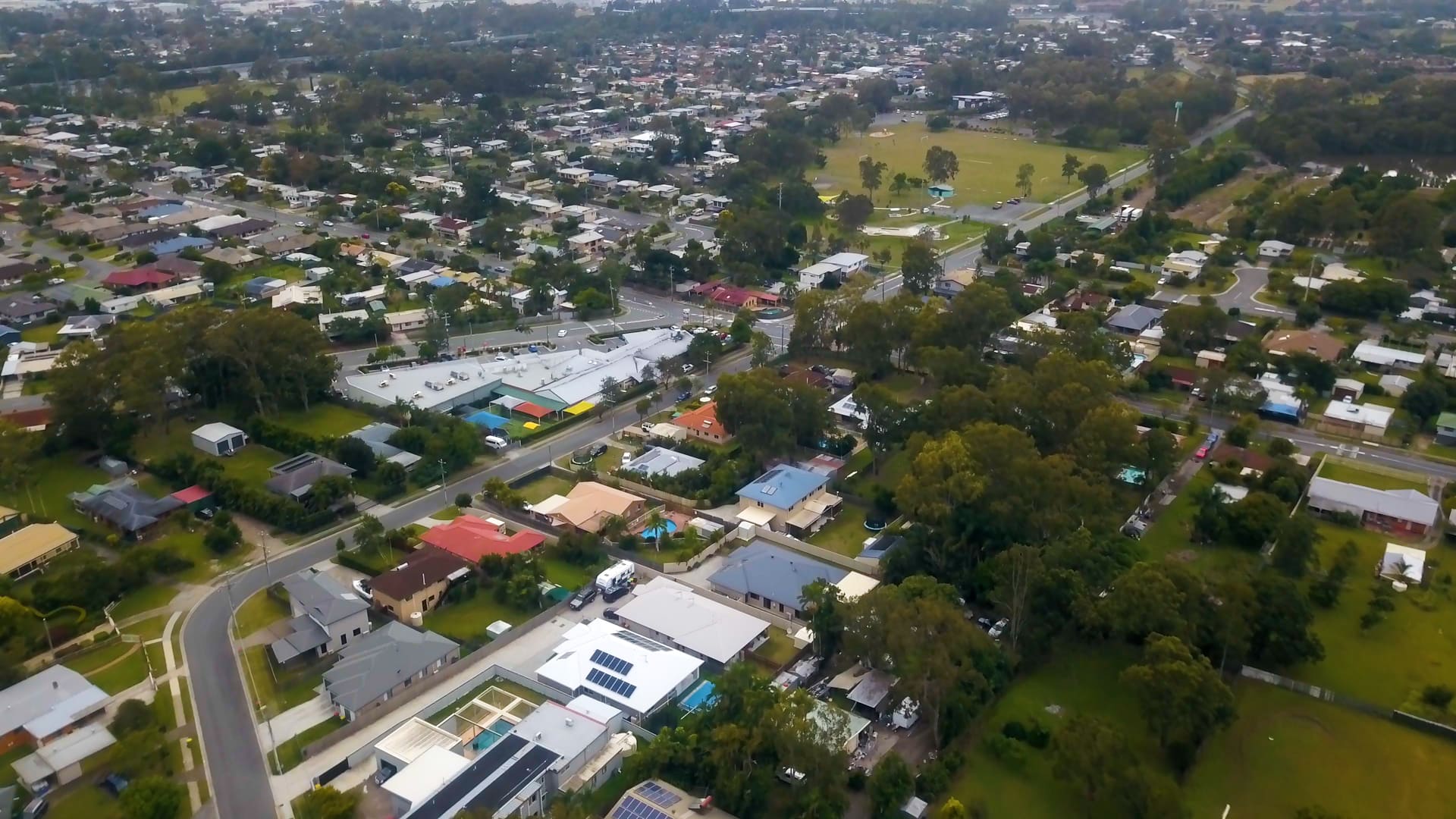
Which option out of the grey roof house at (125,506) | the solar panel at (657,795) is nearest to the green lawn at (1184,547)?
the solar panel at (657,795)

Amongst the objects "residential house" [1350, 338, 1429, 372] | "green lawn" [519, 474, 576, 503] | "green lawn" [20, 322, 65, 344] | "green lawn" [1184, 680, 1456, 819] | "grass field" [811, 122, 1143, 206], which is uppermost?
"green lawn" [20, 322, 65, 344]

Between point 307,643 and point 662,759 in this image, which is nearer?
point 662,759

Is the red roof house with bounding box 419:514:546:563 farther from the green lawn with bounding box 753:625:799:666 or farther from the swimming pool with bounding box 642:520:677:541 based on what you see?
the green lawn with bounding box 753:625:799:666

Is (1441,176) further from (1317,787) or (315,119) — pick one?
(315,119)

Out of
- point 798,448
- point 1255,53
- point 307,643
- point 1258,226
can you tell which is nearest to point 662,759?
point 307,643

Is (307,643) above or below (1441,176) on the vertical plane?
above

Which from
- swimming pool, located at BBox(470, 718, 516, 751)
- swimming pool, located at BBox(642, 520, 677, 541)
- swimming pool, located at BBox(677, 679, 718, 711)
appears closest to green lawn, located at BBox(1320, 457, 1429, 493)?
swimming pool, located at BBox(642, 520, 677, 541)
